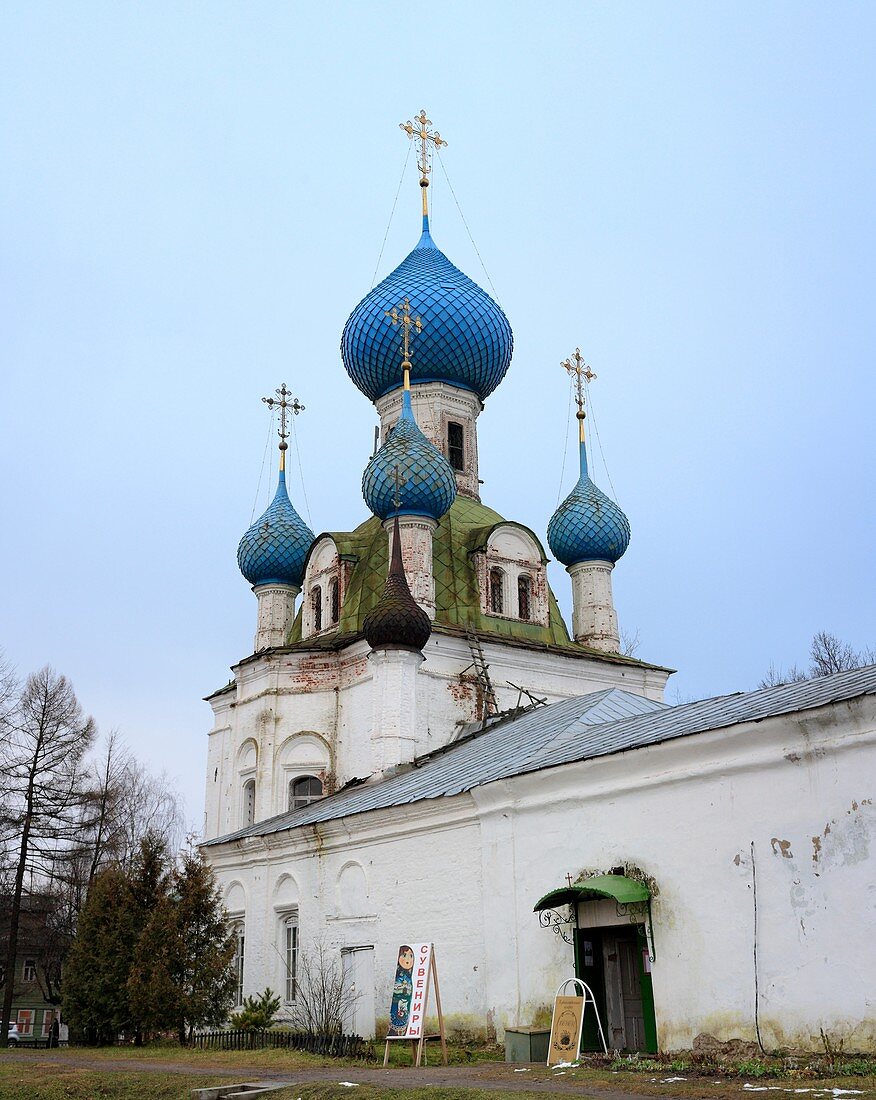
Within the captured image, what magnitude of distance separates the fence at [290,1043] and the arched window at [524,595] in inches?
384

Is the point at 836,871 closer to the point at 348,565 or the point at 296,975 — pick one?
the point at 296,975

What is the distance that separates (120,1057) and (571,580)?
522 inches

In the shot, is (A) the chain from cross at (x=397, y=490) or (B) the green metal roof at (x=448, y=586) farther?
(B) the green metal roof at (x=448, y=586)

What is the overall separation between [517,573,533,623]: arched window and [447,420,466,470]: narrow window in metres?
3.13

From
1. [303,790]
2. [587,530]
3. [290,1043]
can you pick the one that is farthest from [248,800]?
[290,1043]

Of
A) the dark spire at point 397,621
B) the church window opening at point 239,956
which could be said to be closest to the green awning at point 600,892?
the church window opening at point 239,956

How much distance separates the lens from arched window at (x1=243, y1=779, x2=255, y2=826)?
20062 mm

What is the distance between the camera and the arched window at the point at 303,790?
1945 centimetres

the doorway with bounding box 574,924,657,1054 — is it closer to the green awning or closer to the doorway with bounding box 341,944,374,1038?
the green awning

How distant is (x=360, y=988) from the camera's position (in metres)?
12.3

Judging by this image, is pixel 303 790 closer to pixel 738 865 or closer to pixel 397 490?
pixel 397 490

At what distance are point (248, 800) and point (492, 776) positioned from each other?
947 centimetres

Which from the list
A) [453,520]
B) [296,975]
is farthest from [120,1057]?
[453,520]

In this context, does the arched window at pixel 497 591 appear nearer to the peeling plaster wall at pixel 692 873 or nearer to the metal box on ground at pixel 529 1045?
the peeling plaster wall at pixel 692 873
